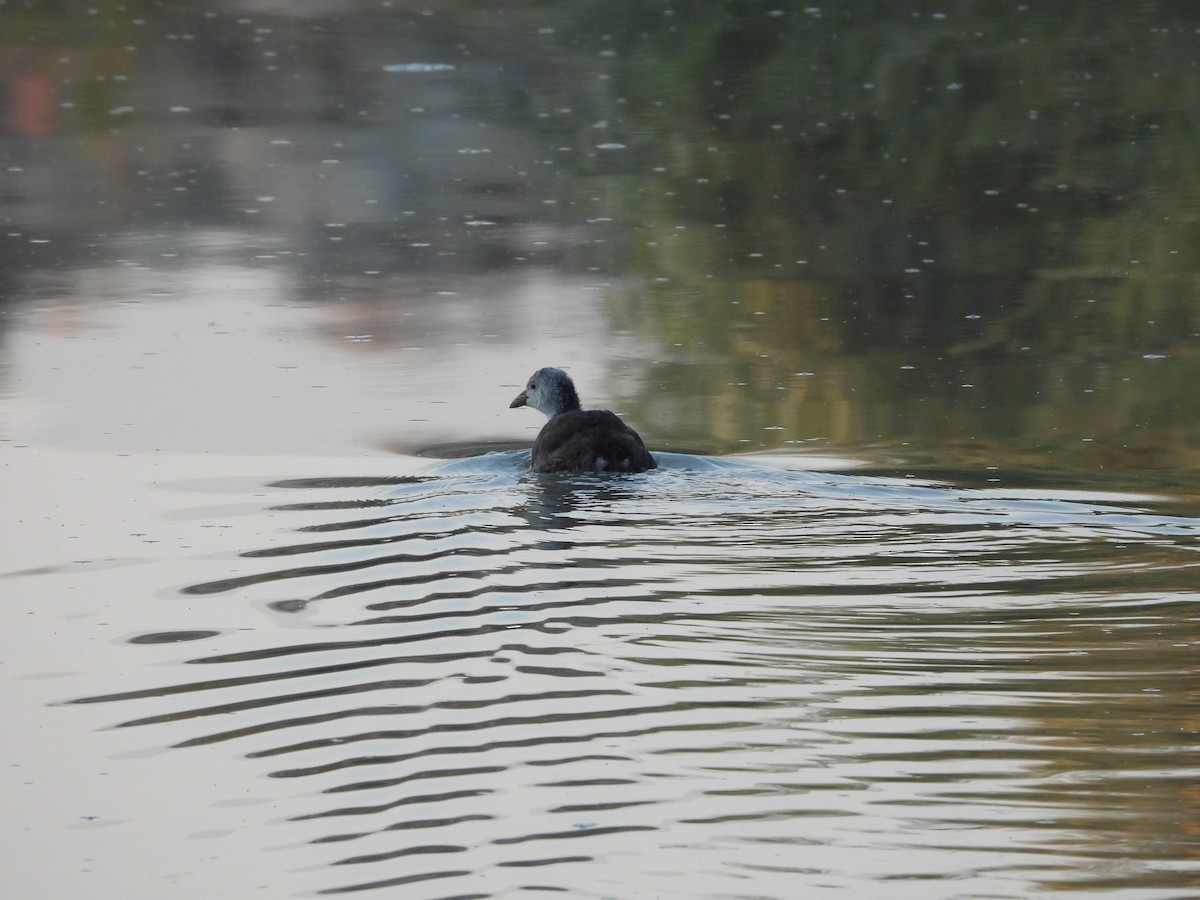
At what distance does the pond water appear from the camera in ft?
17.2

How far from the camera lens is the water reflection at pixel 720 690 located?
5.01 m

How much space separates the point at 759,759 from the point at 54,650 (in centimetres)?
277

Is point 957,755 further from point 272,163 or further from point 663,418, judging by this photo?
point 272,163

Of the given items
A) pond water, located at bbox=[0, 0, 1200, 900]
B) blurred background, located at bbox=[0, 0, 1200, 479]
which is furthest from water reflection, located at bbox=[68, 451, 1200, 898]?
blurred background, located at bbox=[0, 0, 1200, 479]

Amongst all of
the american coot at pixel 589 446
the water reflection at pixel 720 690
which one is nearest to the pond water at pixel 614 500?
the water reflection at pixel 720 690

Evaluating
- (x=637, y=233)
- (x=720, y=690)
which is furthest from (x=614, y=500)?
(x=637, y=233)

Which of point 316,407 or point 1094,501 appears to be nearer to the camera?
point 1094,501

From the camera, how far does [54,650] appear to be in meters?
6.88

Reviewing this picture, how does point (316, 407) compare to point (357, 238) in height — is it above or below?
below

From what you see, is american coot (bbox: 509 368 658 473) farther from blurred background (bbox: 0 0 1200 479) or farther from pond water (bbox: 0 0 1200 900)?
blurred background (bbox: 0 0 1200 479)

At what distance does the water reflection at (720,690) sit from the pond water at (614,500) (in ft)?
0.07

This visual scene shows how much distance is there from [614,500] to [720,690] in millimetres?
2950

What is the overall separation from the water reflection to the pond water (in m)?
0.02

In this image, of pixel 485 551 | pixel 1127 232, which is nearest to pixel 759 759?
pixel 485 551
